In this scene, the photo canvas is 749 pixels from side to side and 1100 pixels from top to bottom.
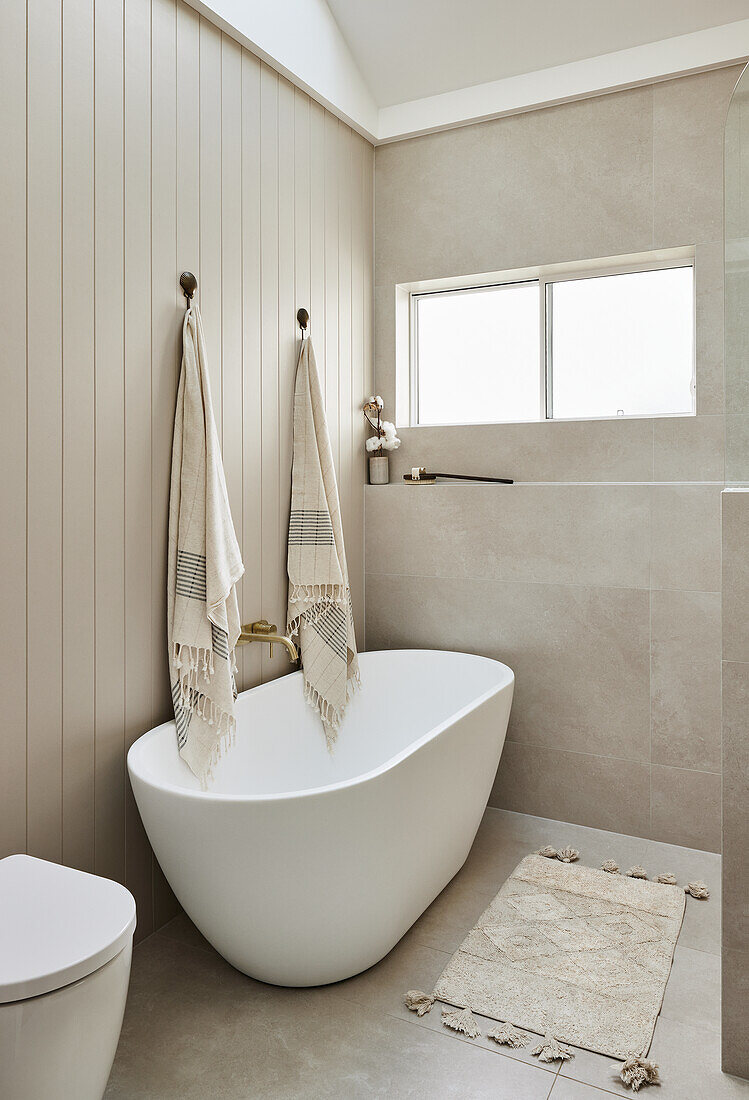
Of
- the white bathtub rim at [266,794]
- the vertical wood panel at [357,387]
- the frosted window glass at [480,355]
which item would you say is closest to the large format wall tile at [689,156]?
the frosted window glass at [480,355]

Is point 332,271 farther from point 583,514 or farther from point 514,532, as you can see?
point 583,514

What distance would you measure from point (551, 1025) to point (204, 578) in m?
1.41

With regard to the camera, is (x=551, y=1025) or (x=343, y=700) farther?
(x=343, y=700)

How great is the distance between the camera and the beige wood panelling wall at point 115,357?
1.77 metres

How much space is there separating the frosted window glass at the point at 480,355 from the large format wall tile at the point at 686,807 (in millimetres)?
1474

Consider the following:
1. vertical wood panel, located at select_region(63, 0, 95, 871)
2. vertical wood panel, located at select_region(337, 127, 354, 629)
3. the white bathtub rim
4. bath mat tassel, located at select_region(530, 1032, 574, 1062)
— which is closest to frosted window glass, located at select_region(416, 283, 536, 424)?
vertical wood panel, located at select_region(337, 127, 354, 629)

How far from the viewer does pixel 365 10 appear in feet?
9.39

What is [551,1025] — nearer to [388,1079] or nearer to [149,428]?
[388,1079]

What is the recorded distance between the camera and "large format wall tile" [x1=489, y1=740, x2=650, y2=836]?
2830 millimetres

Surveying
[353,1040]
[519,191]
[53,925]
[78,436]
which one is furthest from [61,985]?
[519,191]

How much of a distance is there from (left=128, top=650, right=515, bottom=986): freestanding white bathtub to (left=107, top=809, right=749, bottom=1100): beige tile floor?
0.08 m

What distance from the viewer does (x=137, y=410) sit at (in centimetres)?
211

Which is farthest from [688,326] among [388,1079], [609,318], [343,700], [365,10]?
[388,1079]

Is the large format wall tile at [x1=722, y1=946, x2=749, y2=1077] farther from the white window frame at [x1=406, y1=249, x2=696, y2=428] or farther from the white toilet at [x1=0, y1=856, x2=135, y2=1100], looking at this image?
the white window frame at [x1=406, y1=249, x2=696, y2=428]
